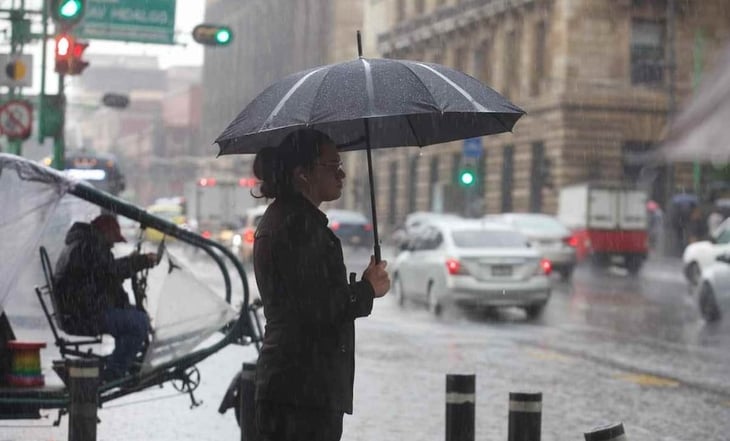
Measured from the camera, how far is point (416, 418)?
10.8m

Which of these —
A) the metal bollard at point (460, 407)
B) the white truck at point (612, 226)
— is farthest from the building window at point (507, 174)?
the metal bollard at point (460, 407)

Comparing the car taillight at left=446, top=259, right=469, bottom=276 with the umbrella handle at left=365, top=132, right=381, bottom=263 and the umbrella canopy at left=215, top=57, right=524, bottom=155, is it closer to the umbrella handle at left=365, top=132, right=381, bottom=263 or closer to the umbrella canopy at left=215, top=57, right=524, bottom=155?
the umbrella canopy at left=215, top=57, right=524, bottom=155

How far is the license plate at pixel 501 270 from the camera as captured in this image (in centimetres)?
2106

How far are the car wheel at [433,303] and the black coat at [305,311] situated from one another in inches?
663

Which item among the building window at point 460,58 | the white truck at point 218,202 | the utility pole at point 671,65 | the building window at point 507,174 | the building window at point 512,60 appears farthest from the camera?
the building window at point 460,58

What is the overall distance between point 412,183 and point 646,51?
16.7m

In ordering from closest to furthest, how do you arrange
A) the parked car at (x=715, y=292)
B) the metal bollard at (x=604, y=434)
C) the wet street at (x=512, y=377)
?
the metal bollard at (x=604, y=434), the wet street at (x=512, y=377), the parked car at (x=715, y=292)

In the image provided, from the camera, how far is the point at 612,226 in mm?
39344

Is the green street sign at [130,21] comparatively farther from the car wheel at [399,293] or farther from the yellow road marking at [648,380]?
the yellow road marking at [648,380]

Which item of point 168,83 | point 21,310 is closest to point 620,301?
point 21,310

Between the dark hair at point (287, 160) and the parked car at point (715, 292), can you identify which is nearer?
the dark hair at point (287, 160)

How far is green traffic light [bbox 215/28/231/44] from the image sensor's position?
26.7m

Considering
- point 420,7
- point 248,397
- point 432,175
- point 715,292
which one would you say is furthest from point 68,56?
point 420,7

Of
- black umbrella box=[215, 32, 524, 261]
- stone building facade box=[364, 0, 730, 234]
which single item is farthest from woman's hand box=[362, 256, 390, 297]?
stone building facade box=[364, 0, 730, 234]
